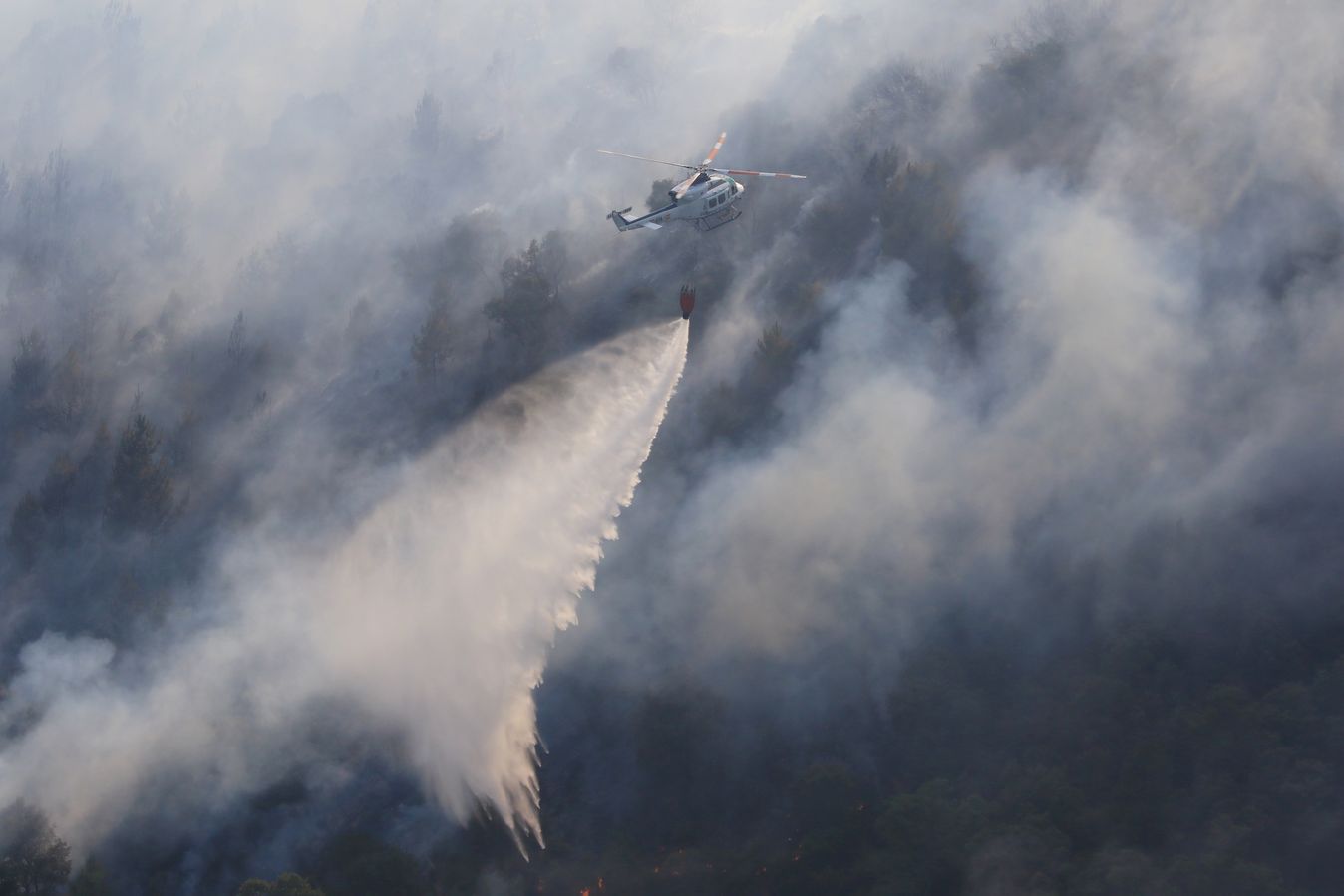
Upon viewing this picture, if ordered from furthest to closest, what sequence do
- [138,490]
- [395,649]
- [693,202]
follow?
[138,490] → [395,649] → [693,202]

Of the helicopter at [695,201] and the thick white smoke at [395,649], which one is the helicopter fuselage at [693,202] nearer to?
the helicopter at [695,201]

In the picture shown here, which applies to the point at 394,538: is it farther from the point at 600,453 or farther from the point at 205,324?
the point at 205,324

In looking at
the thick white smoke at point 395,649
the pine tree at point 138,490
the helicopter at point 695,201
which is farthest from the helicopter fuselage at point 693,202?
the pine tree at point 138,490

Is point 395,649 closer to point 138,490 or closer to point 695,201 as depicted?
point 138,490

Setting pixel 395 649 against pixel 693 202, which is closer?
pixel 693 202

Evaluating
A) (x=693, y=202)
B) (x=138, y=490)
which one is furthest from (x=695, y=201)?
(x=138, y=490)

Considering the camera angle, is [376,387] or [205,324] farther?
[205,324]

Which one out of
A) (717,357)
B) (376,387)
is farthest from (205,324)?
(717,357)

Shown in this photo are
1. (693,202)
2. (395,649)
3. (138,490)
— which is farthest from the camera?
(138,490)

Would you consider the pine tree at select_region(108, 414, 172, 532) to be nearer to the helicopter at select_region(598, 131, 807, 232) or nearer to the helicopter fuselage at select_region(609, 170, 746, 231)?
the helicopter at select_region(598, 131, 807, 232)
